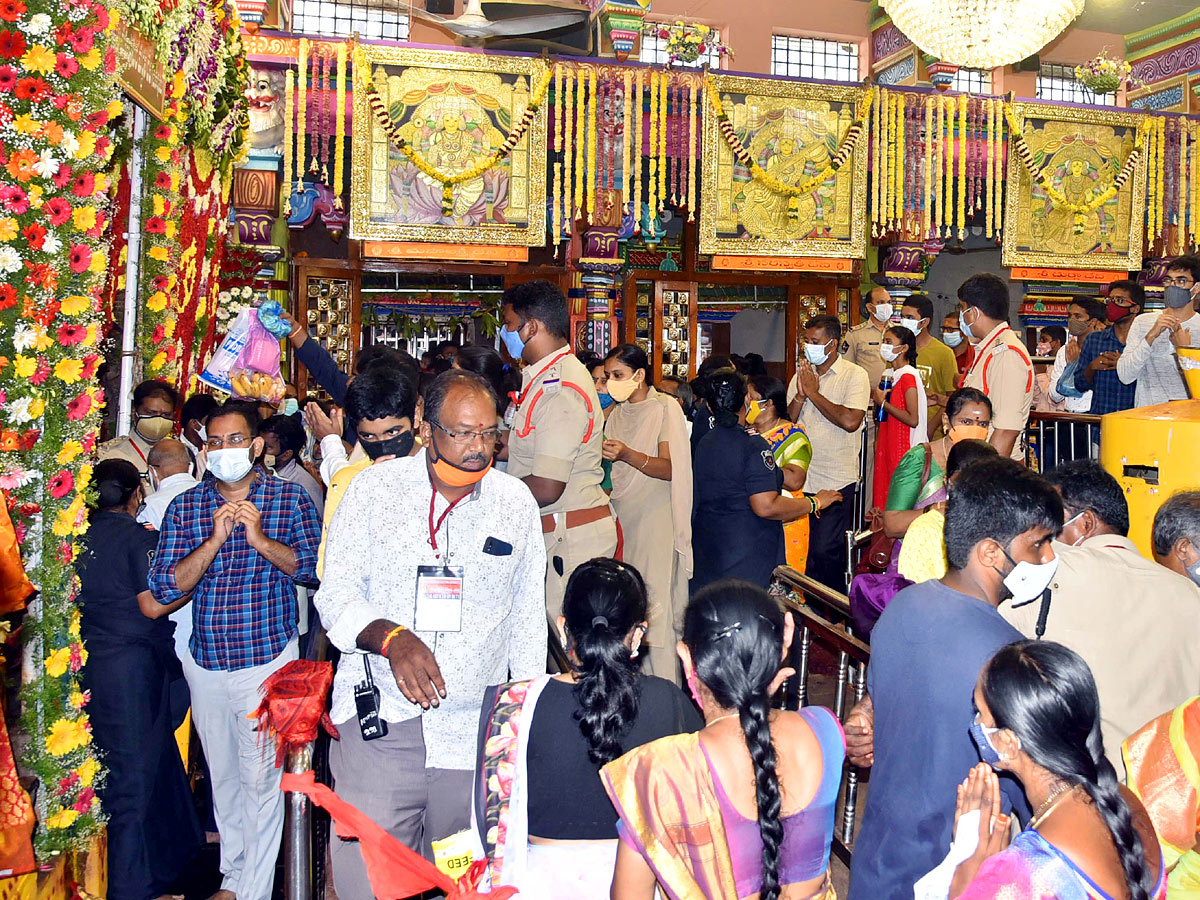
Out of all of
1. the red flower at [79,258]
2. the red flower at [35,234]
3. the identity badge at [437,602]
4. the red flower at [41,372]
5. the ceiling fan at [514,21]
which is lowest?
the identity badge at [437,602]

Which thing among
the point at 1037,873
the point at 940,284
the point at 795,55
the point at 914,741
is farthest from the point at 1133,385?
the point at 795,55

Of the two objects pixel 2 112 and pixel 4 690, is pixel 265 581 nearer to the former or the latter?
pixel 4 690

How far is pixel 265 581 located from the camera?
342 centimetres

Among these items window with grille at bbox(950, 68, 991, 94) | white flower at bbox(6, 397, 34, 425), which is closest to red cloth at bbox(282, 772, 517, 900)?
white flower at bbox(6, 397, 34, 425)

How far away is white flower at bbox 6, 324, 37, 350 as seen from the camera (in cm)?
306

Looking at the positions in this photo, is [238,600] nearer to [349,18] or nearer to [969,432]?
[969,432]

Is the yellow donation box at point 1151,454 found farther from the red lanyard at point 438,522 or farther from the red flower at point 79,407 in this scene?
the red flower at point 79,407

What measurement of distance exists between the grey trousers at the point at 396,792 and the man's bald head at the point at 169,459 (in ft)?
6.45

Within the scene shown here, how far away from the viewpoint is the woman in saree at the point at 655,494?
5.10 m

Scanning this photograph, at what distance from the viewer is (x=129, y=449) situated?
4.47 meters

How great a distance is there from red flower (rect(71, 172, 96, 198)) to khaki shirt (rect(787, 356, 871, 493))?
15.0 feet

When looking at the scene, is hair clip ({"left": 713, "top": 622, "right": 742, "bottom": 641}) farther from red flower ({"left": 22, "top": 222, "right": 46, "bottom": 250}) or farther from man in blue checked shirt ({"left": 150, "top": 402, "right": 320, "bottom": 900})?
red flower ({"left": 22, "top": 222, "right": 46, "bottom": 250})

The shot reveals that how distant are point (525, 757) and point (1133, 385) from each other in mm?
5453

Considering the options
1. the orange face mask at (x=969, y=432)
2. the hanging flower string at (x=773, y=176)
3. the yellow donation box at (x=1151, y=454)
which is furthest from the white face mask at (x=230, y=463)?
the hanging flower string at (x=773, y=176)
